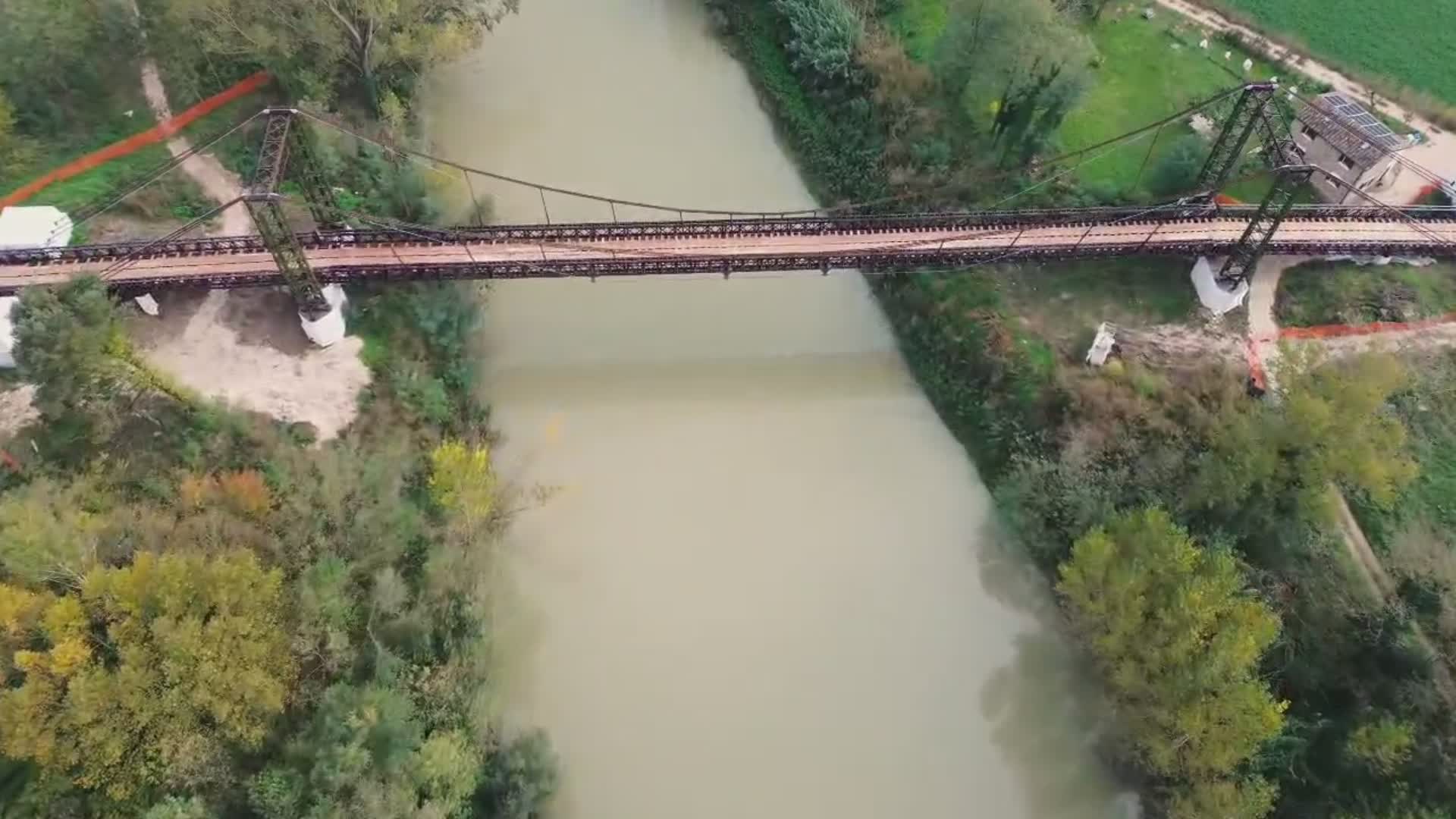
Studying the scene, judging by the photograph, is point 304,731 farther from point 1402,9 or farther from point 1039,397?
point 1402,9

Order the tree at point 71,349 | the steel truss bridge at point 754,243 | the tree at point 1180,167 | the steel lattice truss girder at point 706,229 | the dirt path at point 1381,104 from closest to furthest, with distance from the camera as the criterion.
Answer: the tree at point 71,349 < the steel truss bridge at point 754,243 < the steel lattice truss girder at point 706,229 < the tree at point 1180,167 < the dirt path at point 1381,104

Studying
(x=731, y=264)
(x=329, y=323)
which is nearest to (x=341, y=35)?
(x=329, y=323)

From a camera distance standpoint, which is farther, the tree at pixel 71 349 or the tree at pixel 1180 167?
the tree at pixel 1180 167

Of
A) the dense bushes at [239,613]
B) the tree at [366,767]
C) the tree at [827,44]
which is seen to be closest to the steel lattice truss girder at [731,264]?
the dense bushes at [239,613]

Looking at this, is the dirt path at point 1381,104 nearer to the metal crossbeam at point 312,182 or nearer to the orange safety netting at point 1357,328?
the orange safety netting at point 1357,328

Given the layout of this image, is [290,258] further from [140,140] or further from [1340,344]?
[1340,344]

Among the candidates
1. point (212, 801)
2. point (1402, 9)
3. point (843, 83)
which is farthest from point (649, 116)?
point (1402, 9)

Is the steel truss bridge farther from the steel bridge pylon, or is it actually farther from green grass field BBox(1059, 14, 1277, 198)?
green grass field BBox(1059, 14, 1277, 198)

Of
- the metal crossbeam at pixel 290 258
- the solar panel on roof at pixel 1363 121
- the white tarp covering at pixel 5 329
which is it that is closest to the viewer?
the metal crossbeam at pixel 290 258
